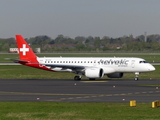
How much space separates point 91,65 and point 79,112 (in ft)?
108

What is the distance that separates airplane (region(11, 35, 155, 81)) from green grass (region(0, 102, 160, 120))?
89.1 feet

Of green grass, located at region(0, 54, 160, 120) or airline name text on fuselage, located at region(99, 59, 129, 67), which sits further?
airline name text on fuselage, located at region(99, 59, 129, 67)

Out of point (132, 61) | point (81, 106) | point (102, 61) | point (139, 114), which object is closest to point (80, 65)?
point (102, 61)

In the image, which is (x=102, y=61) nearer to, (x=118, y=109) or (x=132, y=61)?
(x=132, y=61)

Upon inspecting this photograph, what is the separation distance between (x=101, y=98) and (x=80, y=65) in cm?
2492

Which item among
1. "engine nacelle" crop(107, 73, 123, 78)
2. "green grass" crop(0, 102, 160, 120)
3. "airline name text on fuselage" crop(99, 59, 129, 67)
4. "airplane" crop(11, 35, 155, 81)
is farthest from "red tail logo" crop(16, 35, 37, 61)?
"green grass" crop(0, 102, 160, 120)

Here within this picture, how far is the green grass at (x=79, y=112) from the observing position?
2077 centimetres

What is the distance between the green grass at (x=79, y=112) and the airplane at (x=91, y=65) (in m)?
27.2

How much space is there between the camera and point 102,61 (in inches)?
2175

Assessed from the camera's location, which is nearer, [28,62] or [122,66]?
[122,66]

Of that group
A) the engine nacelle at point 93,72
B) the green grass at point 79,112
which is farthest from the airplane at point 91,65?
the green grass at point 79,112

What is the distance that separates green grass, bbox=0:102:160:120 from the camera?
818 inches

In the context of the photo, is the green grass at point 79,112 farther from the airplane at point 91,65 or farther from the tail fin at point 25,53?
the tail fin at point 25,53

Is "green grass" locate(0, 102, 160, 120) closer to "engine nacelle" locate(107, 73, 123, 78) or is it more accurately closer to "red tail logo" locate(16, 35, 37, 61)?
"engine nacelle" locate(107, 73, 123, 78)
